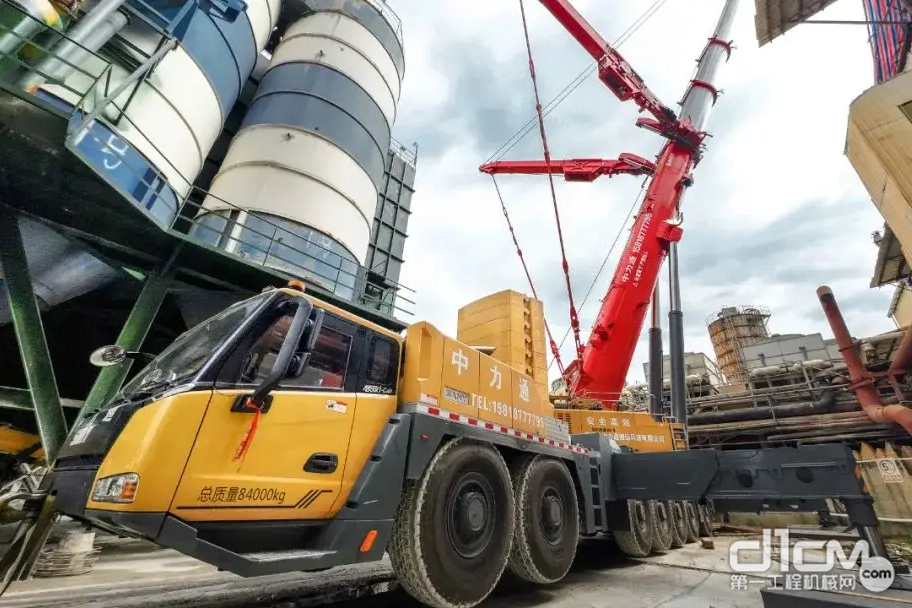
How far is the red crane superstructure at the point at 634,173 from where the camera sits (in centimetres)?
995

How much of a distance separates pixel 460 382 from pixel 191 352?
2.37m

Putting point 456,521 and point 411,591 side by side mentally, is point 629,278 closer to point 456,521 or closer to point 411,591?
point 456,521

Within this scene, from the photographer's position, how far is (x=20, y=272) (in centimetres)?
564

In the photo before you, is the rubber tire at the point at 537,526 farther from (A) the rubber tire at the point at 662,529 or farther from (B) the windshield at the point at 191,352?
(A) the rubber tire at the point at 662,529

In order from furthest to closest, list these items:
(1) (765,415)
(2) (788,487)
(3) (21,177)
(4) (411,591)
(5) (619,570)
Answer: (1) (765,415)
(5) (619,570)
(3) (21,177)
(2) (788,487)
(4) (411,591)

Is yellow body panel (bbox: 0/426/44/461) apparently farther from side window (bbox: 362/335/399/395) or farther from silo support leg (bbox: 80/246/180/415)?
side window (bbox: 362/335/399/395)

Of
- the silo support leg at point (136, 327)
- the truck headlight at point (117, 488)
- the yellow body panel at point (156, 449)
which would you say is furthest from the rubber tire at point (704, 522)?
the silo support leg at point (136, 327)

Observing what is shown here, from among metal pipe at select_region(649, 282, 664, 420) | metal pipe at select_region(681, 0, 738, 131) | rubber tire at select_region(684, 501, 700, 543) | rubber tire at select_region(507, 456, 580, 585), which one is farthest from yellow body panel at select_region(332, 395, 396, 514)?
metal pipe at select_region(681, 0, 738, 131)

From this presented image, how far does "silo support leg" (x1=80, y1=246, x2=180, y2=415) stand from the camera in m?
5.81

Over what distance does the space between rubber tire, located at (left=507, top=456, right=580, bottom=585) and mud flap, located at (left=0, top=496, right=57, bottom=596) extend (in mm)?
3775

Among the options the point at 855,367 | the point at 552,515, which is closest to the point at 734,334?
the point at 855,367

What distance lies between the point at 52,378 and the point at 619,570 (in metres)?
8.42

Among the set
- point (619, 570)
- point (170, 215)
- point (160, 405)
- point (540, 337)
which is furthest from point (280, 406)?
point (170, 215)

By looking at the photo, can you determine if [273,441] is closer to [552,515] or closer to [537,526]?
[537,526]
